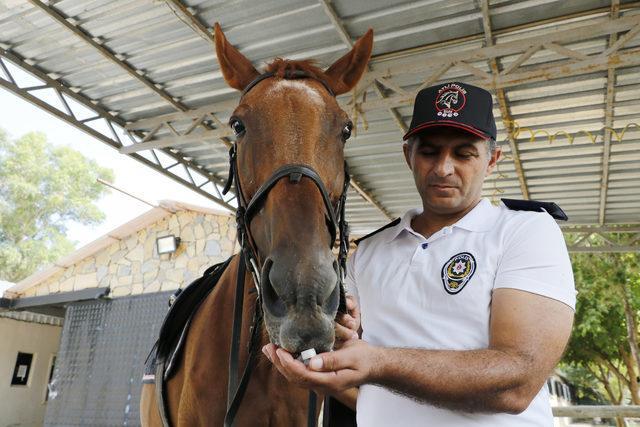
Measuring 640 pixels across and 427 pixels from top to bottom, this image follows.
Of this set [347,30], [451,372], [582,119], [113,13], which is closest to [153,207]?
[113,13]

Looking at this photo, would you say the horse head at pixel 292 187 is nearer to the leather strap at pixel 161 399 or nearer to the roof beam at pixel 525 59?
the leather strap at pixel 161 399

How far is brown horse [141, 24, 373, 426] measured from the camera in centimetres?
135

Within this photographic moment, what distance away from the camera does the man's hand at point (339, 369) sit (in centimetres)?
108

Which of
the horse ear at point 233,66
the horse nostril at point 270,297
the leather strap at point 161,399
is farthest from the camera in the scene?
the leather strap at point 161,399

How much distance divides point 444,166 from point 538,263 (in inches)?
17.3

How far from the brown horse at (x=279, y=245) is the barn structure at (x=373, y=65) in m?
3.62

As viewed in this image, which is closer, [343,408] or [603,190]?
[343,408]

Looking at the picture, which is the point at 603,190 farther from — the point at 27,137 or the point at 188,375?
the point at 27,137

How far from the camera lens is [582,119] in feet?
24.4

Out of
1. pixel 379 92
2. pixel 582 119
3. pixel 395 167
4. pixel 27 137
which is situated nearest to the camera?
pixel 379 92

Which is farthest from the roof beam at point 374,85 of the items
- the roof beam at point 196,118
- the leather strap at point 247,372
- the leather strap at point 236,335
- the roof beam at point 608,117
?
the leather strap at point 247,372

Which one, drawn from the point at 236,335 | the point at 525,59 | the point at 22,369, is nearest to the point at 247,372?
the point at 236,335

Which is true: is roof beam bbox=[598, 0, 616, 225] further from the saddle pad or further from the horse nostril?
Answer: the horse nostril

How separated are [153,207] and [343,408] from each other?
35.2 feet
